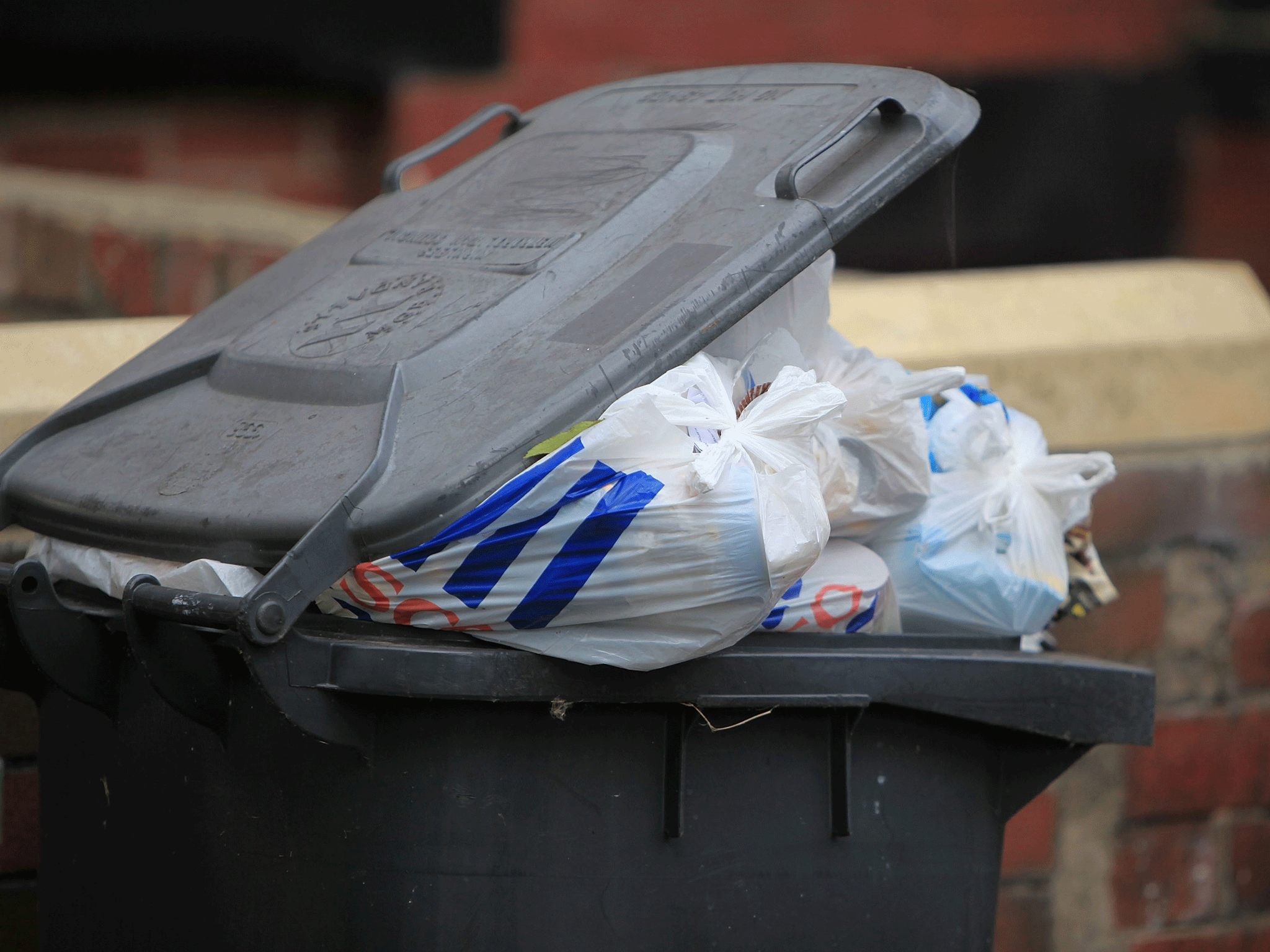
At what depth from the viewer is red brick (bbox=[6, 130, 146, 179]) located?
460 cm

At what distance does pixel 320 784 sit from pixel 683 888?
1.23 ft

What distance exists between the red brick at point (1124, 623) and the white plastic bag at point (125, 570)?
1626 mm

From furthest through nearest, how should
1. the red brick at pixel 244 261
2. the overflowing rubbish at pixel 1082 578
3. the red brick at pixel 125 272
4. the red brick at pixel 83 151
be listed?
1. the red brick at pixel 83 151
2. the red brick at pixel 125 272
3. the red brick at pixel 244 261
4. the overflowing rubbish at pixel 1082 578

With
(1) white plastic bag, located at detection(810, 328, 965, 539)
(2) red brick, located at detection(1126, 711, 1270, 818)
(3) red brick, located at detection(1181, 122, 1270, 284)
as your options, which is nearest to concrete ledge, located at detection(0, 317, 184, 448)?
(1) white plastic bag, located at detection(810, 328, 965, 539)

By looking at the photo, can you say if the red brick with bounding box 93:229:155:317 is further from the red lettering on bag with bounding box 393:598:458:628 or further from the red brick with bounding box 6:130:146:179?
the red lettering on bag with bounding box 393:598:458:628

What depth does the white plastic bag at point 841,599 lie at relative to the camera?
→ 1495 millimetres

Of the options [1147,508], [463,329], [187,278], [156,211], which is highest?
[156,211]

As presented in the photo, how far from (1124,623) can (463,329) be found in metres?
1.55

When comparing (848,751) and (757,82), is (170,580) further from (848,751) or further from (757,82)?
(757,82)

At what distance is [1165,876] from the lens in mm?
2631

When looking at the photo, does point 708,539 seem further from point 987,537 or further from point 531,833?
point 987,537

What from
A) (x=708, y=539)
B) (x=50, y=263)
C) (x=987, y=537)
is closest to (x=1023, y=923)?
(x=987, y=537)

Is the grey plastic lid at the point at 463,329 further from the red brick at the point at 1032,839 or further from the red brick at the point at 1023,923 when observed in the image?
the red brick at the point at 1023,923

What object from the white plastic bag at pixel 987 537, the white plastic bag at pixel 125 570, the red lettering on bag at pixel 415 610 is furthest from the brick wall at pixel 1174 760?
the white plastic bag at pixel 125 570
